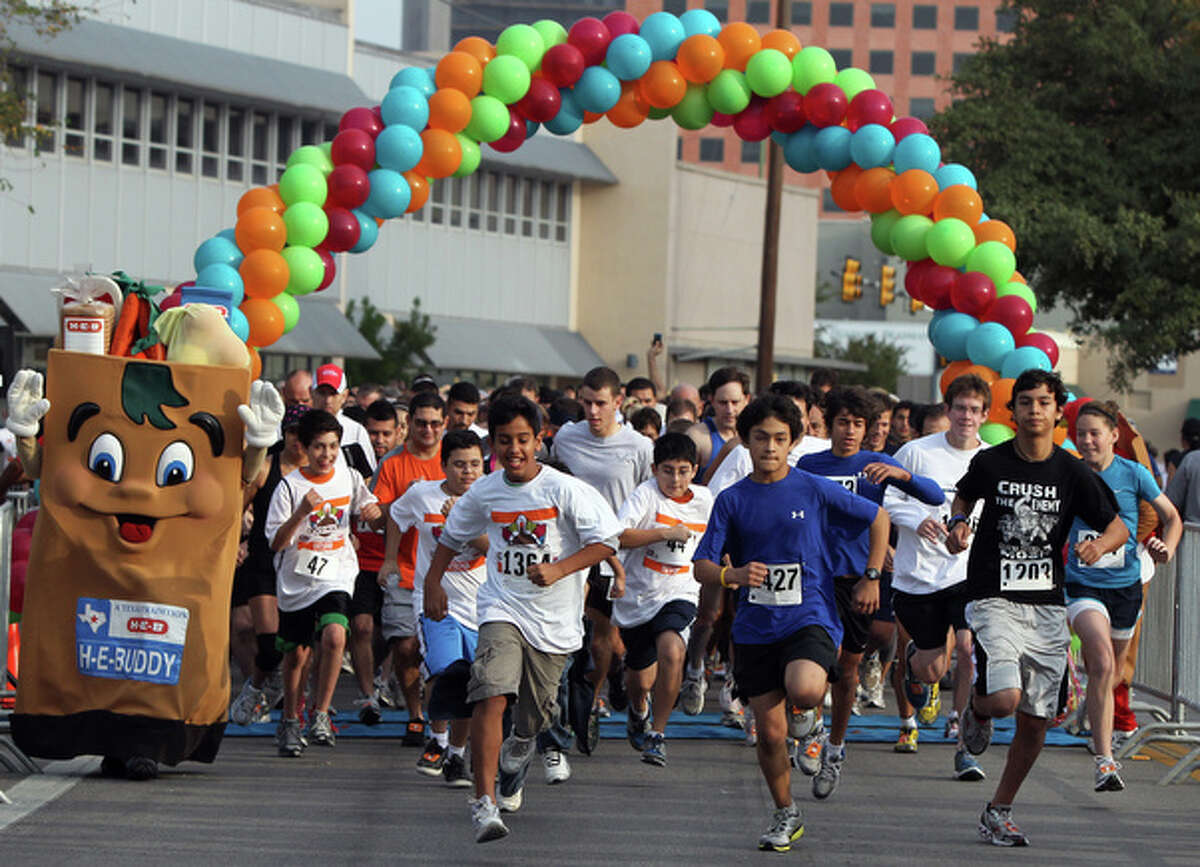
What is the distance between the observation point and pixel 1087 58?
30.1 m

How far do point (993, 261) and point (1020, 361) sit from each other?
2.51ft

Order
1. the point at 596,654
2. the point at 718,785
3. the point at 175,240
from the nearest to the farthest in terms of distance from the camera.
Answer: the point at 718,785 < the point at 596,654 < the point at 175,240

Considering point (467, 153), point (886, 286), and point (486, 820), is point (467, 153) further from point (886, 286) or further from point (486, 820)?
point (886, 286)

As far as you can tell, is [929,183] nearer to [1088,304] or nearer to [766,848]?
[766,848]

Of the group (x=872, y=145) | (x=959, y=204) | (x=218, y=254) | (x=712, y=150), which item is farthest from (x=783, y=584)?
(x=712, y=150)

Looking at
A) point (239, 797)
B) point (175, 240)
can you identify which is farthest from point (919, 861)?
point (175, 240)

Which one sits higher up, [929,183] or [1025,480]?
[929,183]

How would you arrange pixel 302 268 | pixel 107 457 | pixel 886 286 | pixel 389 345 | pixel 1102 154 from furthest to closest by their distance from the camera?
pixel 389 345
pixel 886 286
pixel 1102 154
pixel 302 268
pixel 107 457

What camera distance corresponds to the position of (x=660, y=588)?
10266 mm

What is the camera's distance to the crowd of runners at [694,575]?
7.89 meters

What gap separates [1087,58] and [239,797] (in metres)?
24.5

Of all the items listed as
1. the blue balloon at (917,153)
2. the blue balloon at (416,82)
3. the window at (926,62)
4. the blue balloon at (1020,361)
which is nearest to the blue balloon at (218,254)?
the blue balloon at (416,82)

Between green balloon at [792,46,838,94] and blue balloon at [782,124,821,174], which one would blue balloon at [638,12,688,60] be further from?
blue balloon at [782,124,821,174]

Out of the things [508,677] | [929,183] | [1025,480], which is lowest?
[508,677]
